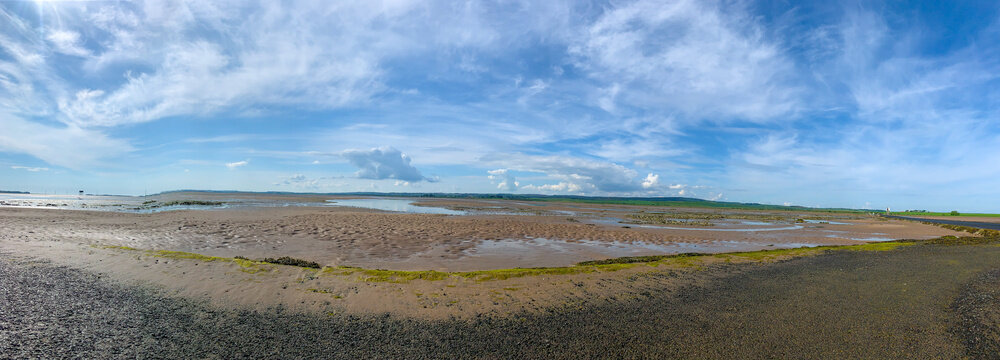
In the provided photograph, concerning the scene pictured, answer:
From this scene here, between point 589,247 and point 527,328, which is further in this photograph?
point 589,247

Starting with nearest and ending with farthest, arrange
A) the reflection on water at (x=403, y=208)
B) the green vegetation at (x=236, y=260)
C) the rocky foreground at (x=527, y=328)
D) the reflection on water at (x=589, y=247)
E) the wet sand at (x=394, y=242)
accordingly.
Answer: the rocky foreground at (x=527, y=328), the green vegetation at (x=236, y=260), the wet sand at (x=394, y=242), the reflection on water at (x=589, y=247), the reflection on water at (x=403, y=208)

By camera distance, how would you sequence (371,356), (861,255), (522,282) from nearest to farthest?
(371,356) < (522,282) < (861,255)

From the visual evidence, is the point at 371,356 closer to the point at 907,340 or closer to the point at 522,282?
the point at 522,282

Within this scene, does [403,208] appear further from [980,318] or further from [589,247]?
[980,318]

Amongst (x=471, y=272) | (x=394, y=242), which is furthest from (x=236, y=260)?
(x=394, y=242)

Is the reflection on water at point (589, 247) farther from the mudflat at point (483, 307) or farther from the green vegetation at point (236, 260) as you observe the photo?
the green vegetation at point (236, 260)

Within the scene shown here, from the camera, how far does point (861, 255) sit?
17469 millimetres

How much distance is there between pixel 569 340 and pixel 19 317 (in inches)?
380

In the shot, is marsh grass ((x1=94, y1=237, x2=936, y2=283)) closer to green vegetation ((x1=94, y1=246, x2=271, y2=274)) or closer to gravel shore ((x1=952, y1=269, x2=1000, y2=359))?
green vegetation ((x1=94, y1=246, x2=271, y2=274))

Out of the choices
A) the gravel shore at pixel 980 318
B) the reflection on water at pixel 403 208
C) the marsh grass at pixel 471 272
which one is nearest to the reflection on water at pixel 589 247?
the marsh grass at pixel 471 272

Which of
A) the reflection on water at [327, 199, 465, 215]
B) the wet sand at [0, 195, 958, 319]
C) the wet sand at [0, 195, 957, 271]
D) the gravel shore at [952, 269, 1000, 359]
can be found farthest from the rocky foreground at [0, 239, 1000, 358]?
the reflection on water at [327, 199, 465, 215]

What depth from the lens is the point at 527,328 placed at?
272 inches

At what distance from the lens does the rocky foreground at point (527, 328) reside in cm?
589

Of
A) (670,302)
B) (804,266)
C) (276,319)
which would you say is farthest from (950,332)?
(276,319)
